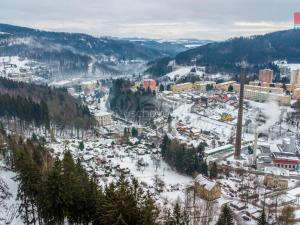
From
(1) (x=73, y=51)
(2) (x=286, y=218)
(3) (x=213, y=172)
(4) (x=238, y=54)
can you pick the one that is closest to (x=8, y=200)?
(2) (x=286, y=218)

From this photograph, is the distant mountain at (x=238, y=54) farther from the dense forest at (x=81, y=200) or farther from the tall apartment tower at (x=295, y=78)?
the dense forest at (x=81, y=200)

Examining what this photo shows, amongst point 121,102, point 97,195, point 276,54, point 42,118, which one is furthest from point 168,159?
point 276,54

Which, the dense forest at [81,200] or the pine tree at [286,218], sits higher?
the dense forest at [81,200]

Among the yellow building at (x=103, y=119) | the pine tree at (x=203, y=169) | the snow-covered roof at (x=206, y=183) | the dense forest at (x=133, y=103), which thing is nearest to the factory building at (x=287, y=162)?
the pine tree at (x=203, y=169)

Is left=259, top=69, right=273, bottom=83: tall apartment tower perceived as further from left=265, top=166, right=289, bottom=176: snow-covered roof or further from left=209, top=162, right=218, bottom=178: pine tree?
left=209, top=162, right=218, bottom=178: pine tree

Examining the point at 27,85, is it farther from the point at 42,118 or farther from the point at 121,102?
the point at 42,118
